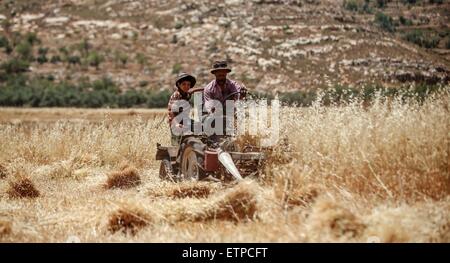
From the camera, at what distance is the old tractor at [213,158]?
287 inches

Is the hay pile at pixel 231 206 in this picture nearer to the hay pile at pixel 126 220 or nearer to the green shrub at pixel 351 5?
the hay pile at pixel 126 220

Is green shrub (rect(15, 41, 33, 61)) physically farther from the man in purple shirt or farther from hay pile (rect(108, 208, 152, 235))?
hay pile (rect(108, 208, 152, 235))

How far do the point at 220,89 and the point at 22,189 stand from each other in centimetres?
343

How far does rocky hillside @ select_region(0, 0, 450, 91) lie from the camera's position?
213 feet

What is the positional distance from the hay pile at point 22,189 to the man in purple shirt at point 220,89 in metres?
2.97

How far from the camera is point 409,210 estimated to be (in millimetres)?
4391

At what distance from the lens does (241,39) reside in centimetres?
7981

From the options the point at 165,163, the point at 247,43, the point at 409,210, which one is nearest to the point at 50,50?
the point at 247,43

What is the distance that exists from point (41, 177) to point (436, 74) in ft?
178

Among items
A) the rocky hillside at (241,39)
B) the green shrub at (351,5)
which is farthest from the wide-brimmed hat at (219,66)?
the green shrub at (351,5)

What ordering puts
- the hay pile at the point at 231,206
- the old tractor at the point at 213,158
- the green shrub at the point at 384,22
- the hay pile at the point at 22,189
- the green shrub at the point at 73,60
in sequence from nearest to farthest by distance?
the hay pile at the point at 231,206 → the old tractor at the point at 213,158 → the hay pile at the point at 22,189 → the green shrub at the point at 73,60 → the green shrub at the point at 384,22

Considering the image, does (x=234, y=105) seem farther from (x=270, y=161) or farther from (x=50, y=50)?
(x=50, y=50)

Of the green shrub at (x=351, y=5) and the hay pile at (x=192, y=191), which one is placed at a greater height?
the hay pile at (x=192, y=191)

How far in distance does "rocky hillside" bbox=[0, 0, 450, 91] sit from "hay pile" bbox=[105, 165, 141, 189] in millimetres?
47115
